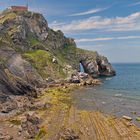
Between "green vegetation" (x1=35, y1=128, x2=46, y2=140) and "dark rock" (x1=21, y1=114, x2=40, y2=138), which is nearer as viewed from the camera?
"green vegetation" (x1=35, y1=128, x2=46, y2=140)

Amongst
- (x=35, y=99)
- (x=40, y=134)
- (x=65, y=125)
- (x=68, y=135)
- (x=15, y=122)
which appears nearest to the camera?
(x=68, y=135)

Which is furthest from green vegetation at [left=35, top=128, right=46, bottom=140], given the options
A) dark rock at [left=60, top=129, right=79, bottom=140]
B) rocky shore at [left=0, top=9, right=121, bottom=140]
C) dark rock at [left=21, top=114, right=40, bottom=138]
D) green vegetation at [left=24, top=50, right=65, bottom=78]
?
green vegetation at [left=24, top=50, right=65, bottom=78]

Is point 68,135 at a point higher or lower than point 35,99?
higher

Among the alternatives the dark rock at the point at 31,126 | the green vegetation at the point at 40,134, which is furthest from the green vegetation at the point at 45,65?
the green vegetation at the point at 40,134

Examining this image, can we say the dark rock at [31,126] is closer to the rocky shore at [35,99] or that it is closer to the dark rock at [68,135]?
the rocky shore at [35,99]

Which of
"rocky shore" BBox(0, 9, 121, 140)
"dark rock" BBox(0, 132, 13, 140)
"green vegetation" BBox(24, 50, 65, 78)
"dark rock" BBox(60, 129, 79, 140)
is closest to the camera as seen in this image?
"dark rock" BBox(0, 132, 13, 140)

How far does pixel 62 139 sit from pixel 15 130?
41.8 ft

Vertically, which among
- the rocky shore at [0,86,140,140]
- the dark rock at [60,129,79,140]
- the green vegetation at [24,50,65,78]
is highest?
the green vegetation at [24,50,65,78]

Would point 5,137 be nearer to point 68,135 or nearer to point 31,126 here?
point 31,126

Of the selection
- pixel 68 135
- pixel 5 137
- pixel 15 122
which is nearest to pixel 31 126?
pixel 5 137

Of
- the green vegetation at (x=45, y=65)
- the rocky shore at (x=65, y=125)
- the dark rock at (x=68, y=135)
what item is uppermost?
the green vegetation at (x=45, y=65)

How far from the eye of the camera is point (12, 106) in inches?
3435

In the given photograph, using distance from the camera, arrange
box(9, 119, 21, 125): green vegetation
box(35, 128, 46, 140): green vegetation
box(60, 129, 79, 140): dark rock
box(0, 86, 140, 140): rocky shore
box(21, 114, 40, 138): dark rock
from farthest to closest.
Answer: box(9, 119, 21, 125): green vegetation → box(21, 114, 40, 138): dark rock → box(0, 86, 140, 140): rocky shore → box(35, 128, 46, 140): green vegetation → box(60, 129, 79, 140): dark rock

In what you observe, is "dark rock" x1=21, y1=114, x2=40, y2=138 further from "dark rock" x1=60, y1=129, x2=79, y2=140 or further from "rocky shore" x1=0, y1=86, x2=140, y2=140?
"dark rock" x1=60, y1=129, x2=79, y2=140
